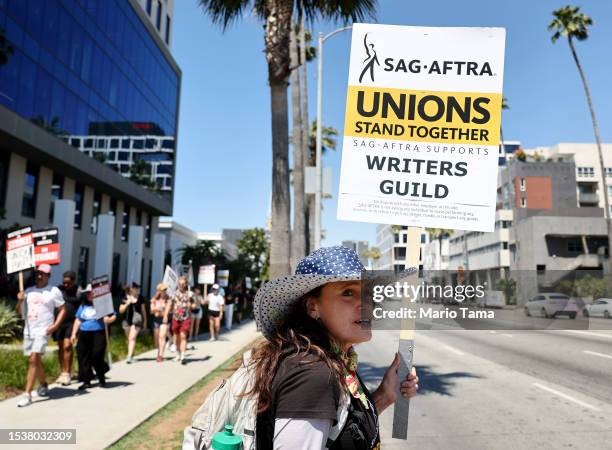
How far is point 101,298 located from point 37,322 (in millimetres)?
1441

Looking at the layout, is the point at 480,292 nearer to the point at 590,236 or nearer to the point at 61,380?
the point at 61,380

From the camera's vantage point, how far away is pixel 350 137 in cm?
273

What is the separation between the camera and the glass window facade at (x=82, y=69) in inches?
917

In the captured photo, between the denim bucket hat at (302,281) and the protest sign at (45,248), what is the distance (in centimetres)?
792

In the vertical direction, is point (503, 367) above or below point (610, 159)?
below

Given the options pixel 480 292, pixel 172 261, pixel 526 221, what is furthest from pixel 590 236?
pixel 480 292

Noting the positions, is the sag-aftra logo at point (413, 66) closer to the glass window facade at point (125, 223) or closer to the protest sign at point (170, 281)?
the protest sign at point (170, 281)

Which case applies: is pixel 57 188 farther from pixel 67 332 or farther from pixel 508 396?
pixel 508 396

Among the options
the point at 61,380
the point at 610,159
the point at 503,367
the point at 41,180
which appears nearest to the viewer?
the point at 61,380

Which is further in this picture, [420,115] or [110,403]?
[110,403]

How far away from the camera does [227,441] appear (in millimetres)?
1670

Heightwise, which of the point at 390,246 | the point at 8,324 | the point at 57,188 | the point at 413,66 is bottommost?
the point at 8,324

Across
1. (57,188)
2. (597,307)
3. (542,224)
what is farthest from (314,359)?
(542,224)

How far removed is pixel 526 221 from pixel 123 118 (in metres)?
46.5
